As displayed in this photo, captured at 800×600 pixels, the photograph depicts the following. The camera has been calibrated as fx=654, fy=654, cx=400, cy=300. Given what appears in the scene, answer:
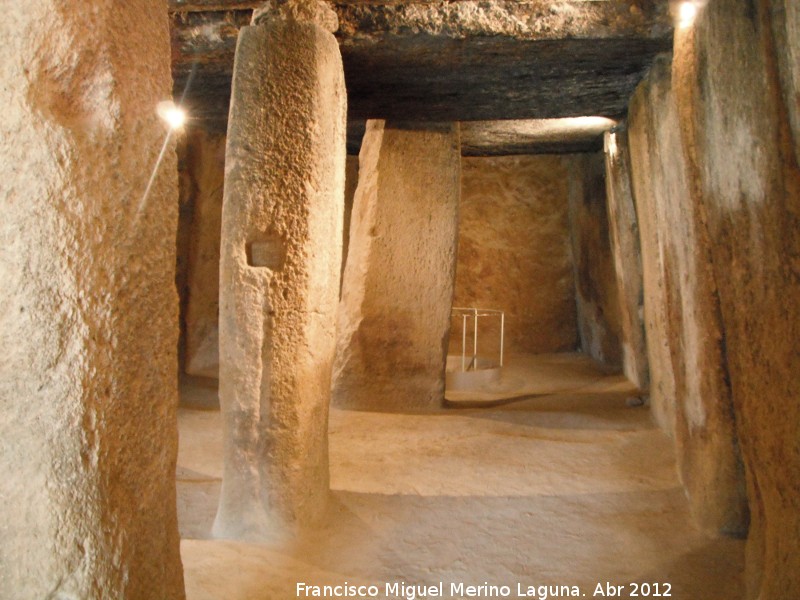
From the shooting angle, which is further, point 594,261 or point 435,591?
point 594,261

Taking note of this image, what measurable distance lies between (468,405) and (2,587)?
4683 mm

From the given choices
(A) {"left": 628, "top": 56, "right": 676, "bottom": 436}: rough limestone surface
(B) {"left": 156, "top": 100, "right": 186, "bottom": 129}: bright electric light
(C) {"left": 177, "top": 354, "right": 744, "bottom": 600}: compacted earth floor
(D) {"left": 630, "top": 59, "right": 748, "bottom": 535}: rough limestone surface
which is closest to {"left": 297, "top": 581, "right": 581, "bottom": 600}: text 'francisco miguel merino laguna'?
(C) {"left": 177, "top": 354, "right": 744, "bottom": 600}: compacted earth floor

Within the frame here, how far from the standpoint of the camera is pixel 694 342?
3.02 m

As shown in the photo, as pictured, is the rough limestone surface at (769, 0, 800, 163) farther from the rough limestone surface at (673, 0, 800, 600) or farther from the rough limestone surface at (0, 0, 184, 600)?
the rough limestone surface at (0, 0, 184, 600)

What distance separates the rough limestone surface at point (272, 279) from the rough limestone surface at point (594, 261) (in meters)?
5.00

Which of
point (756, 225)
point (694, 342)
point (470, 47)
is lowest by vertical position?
point (694, 342)

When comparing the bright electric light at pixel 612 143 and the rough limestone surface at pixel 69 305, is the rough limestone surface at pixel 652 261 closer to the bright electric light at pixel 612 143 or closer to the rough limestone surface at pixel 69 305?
the bright electric light at pixel 612 143

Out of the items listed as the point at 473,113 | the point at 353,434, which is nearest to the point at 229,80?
the point at 473,113

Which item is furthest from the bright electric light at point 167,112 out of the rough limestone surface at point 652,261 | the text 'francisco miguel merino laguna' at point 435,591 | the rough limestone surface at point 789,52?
the rough limestone surface at point 652,261

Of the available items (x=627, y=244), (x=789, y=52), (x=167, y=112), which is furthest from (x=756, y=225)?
(x=627, y=244)

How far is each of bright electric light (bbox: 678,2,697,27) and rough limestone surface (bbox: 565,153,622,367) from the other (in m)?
4.62

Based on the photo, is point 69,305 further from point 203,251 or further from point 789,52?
point 203,251

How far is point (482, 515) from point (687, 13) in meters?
2.40

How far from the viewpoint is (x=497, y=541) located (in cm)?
297
